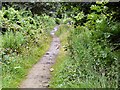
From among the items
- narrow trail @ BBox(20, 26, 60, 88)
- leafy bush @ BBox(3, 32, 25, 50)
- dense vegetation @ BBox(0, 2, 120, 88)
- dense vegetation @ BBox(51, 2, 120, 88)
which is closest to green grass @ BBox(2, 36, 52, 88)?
dense vegetation @ BBox(0, 2, 120, 88)

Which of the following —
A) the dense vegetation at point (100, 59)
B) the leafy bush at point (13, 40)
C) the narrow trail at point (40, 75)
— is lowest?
the narrow trail at point (40, 75)

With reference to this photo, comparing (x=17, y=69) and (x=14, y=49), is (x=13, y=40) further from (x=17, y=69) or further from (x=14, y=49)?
(x=17, y=69)

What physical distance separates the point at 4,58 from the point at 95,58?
10.2 ft

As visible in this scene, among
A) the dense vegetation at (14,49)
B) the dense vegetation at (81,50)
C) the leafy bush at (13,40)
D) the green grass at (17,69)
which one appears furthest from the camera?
the leafy bush at (13,40)

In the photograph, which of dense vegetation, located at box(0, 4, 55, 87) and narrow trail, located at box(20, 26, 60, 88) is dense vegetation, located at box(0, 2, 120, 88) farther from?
narrow trail, located at box(20, 26, 60, 88)

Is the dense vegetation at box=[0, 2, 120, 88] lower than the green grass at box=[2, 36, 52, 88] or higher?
higher

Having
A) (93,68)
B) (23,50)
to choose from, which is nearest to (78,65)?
(93,68)

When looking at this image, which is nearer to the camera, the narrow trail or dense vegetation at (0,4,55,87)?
the narrow trail

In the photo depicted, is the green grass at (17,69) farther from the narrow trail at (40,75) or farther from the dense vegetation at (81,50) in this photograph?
the narrow trail at (40,75)

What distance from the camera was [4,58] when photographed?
26.2 feet

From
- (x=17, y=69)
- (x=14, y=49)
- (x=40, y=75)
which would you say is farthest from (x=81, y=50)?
(x=14, y=49)

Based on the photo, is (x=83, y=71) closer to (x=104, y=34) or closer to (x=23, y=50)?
(x=104, y=34)

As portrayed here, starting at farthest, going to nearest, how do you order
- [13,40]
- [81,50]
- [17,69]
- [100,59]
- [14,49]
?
[13,40]
[14,49]
[81,50]
[17,69]
[100,59]

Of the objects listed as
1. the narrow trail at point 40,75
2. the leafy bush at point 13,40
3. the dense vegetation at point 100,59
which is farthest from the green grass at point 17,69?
the dense vegetation at point 100,59
